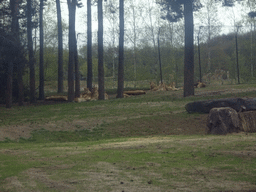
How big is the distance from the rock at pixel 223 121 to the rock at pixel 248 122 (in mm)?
183

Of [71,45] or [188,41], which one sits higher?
[71,45]

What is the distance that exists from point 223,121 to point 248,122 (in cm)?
90

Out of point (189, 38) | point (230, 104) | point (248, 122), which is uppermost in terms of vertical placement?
point (189, 38)

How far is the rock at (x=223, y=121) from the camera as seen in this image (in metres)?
9.42

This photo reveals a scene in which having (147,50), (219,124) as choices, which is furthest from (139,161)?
(147,50)

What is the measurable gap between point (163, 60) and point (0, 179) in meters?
28.8

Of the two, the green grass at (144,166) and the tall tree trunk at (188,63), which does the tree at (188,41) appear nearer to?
the tall tree trunk at (188,63)

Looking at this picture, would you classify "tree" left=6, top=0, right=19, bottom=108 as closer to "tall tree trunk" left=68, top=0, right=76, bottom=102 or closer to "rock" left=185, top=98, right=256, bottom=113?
"tall tree trunk" left=68, top=0, right=76, bottom=102

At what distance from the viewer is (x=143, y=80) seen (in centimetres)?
3341

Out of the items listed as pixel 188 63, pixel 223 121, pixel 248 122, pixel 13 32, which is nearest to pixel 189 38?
pixel 188 63

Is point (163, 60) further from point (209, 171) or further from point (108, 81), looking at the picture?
point (209, 171)

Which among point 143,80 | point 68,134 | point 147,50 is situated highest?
point 147,50

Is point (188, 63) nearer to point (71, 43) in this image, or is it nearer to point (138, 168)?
point (71, 43)

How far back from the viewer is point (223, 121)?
9.44m
